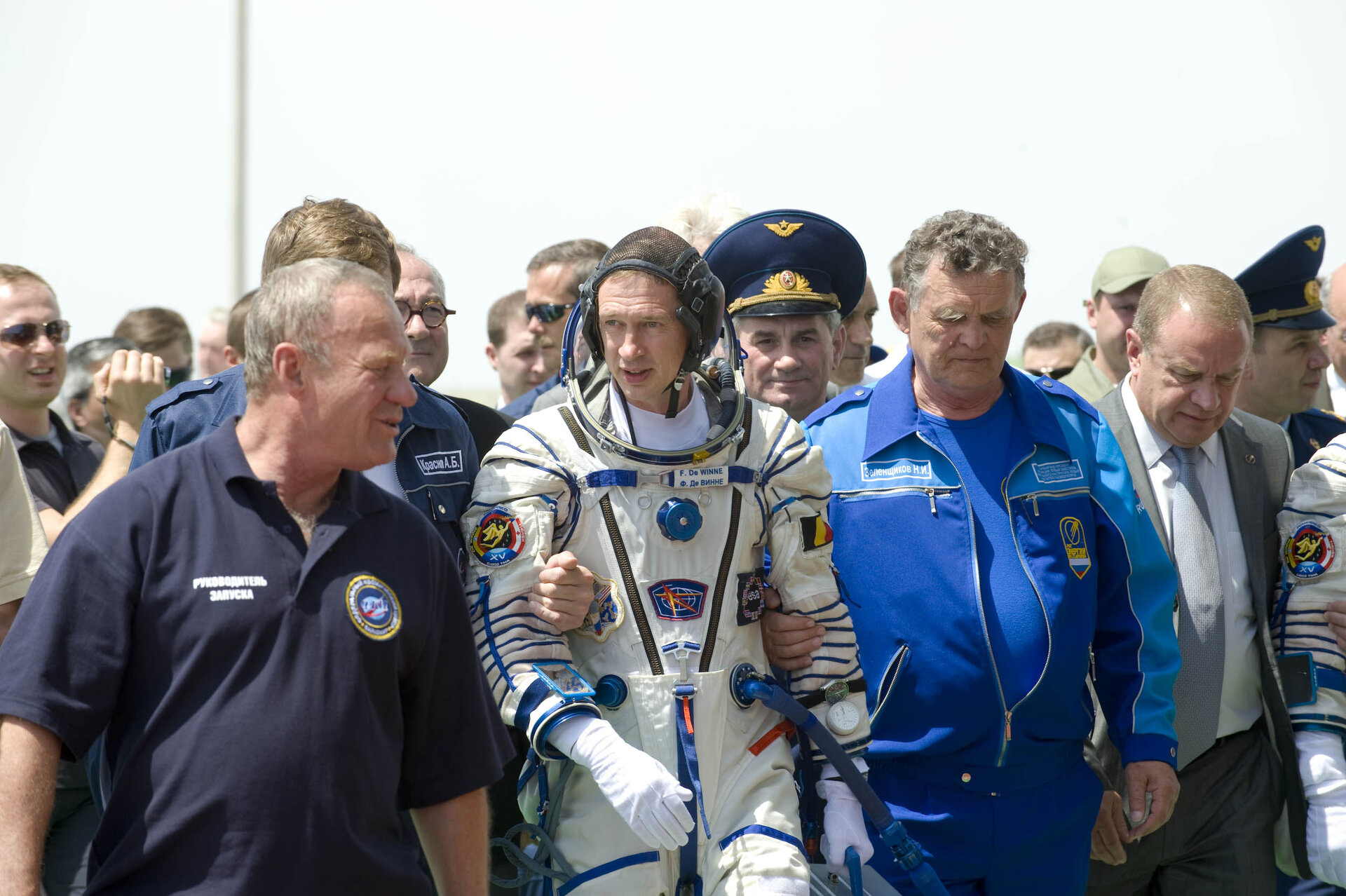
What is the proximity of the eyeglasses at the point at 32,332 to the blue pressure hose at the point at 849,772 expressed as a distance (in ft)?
9.48

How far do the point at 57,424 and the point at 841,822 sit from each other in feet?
10.9

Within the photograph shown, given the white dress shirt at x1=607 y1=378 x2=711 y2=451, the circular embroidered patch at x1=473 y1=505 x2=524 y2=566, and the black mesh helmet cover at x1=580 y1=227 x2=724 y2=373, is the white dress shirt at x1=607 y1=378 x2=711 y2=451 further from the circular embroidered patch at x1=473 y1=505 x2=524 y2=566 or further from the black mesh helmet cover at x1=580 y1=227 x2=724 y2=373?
the circular embroidered patch at x1=473 y1=505 x2=524 y2=566

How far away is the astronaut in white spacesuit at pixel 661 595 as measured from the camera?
2990 mm

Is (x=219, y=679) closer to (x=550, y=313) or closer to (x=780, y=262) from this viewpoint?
(x=780, y=262)

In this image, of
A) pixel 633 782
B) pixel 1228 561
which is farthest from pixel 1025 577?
pixel 633 782

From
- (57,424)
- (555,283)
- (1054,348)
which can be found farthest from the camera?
(1054,348)

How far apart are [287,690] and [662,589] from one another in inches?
41.1

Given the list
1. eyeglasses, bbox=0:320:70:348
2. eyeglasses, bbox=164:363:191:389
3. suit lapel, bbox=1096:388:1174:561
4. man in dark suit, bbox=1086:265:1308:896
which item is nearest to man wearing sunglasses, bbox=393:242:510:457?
eyeglasses, bbox=0:320:70:348

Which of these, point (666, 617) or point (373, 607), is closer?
point (373, 607)

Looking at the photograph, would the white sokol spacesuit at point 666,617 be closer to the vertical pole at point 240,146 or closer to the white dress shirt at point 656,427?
the white dress shirt at point 656,427

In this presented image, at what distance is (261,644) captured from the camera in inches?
91.0

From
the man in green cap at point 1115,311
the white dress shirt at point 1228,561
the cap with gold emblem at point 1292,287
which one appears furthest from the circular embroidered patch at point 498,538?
the man in green cap at point 1115,311

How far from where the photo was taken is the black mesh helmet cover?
320 centimetres

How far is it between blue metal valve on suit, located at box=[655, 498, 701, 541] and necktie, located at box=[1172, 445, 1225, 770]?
6.04ft
